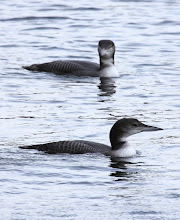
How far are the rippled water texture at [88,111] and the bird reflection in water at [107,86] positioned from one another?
20mm

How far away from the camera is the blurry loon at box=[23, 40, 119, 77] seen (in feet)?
68.2

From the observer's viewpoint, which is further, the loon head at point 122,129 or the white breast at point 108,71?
the white breast at point 108,71

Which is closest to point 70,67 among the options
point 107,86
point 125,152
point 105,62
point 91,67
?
point 91,67

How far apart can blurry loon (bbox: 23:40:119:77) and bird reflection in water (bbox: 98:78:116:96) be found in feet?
0.49

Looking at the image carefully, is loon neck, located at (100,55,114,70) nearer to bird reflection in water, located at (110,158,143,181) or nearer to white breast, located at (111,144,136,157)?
white breast, located at (111,144,136,157)

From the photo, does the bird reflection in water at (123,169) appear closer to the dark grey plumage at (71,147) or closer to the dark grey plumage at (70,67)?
the dark grey plumage at (71,147)

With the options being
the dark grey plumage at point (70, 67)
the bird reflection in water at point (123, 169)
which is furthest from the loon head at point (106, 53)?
the bird reflection in water at point (123, 169)

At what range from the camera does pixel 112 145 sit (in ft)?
47.5

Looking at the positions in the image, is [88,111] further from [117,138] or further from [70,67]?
[70,67]

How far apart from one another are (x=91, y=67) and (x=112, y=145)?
21.8 feet

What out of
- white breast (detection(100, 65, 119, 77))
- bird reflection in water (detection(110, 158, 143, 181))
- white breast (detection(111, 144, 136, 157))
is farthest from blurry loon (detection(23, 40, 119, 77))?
bird reflection in water (detection(110, 158, 143, 181))

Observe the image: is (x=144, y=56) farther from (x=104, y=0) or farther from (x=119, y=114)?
(x=104, y=0)

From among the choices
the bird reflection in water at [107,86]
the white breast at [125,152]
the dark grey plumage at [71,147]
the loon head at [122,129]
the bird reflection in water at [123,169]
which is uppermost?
the loon head at [122,129]

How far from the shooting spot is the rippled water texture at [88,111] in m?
12.0
